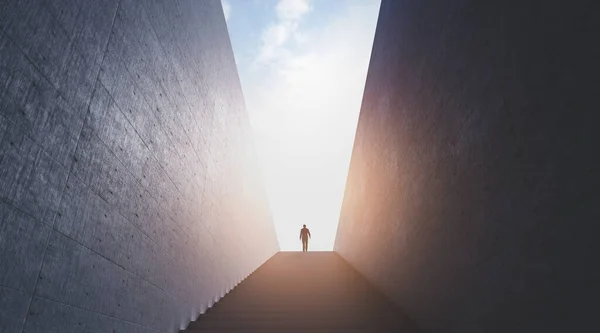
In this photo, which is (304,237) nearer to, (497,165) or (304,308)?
(304,308)

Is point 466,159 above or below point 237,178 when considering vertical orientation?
below

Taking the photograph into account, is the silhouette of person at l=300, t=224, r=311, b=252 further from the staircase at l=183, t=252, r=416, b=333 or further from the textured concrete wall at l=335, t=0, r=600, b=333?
the textured concrete wall at l=335, t=0, r=600, b=333

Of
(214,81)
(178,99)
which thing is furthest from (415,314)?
(214,81)

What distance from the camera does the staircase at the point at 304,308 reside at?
12.7ft

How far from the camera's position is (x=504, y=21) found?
81.2 inches

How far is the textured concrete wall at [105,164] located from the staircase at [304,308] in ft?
1.43

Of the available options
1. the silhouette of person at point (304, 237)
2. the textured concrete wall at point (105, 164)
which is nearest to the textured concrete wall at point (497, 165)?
the textured concrete wall at point (105, 164)

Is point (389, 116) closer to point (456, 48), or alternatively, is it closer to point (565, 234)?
point (456, 48)

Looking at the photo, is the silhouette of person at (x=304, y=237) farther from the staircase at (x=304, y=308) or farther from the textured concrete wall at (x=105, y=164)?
the textured concrete wall at (x=105, y=164)

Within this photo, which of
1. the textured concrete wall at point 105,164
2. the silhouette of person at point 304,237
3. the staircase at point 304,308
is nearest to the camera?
the textured concrete wall at point 105,164

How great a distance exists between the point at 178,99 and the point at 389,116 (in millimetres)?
2713

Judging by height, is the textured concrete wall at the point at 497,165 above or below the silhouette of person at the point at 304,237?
below

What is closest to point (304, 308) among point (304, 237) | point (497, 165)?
point (497, 165)

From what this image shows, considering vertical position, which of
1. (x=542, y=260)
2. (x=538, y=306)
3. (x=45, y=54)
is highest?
(x=45, y=54)
